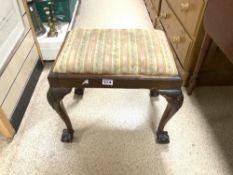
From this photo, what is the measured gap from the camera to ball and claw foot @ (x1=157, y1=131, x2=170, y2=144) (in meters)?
1.08

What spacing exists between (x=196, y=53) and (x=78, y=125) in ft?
2.75

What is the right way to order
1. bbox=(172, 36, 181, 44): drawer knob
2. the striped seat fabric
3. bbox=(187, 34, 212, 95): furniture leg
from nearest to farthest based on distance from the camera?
the striped seat fabric → bbox=(187, 34, 212, 95): furniture leg → bbox=(172, 36, 181, 44): drawer knob

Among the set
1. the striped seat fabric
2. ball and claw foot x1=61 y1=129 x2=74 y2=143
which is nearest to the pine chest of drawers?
the striped seat fabric

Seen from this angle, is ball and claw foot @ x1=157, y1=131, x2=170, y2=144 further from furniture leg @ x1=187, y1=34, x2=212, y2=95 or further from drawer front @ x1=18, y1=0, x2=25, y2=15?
drawer front @ x1=18, y1=0, x2=25, y2=15

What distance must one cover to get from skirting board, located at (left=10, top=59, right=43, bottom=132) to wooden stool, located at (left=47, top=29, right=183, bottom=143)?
1.24 feet

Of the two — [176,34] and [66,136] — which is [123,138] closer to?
[66,136]

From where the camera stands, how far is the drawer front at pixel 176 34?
1298 millimetres

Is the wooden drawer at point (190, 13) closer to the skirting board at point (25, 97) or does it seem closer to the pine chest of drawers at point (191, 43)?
the pine chest of drawers at point (191, 43)

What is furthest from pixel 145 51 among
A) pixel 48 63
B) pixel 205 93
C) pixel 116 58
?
pixel 48 63

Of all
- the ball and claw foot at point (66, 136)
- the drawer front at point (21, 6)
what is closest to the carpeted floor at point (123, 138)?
the ball and claw foot at point (66, 136)

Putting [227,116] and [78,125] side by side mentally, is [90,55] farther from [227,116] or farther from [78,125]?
[227,116]

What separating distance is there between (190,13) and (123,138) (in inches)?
32.4

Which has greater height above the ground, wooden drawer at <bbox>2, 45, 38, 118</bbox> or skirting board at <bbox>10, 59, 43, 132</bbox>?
wooden drawer at <bbox>2, 45, 38, 118</bbox>

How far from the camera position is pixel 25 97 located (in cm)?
126
